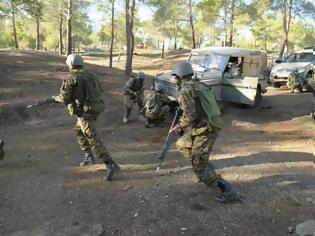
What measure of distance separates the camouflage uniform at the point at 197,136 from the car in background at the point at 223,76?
6.27 metres

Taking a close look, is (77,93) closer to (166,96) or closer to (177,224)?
(177,224)

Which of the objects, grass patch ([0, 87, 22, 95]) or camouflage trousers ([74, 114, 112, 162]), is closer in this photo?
camouflage trousers ([74, 114, 112, 162])

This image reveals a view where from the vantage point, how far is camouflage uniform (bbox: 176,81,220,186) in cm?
551

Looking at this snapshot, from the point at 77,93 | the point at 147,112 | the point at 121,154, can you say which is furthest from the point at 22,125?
the point at 77,93

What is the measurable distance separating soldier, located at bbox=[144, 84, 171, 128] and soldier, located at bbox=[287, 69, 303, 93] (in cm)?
850

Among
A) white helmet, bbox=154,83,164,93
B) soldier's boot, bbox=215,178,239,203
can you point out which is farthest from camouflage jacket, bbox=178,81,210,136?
white helmet, bbox=154,83,164,93

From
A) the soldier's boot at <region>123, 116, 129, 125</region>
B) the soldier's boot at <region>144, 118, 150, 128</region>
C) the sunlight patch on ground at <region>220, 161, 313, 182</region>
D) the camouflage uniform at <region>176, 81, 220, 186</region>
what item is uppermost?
the camouflage uniform at <region>176, 81, 220, 186</region>

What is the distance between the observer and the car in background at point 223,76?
12406mm

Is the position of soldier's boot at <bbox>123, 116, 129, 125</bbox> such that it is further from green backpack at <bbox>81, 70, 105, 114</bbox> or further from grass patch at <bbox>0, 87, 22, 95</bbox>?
grass patch at <bbox>0, 87, 22, 95</bbox>

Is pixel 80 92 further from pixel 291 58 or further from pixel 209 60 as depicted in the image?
pixel 291 58

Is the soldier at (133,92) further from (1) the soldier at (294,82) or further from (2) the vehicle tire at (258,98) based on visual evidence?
(1) the soldier at (294,82)

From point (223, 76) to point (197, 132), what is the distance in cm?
740

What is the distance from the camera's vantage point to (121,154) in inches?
347

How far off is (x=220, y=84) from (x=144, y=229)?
26.5 feet
